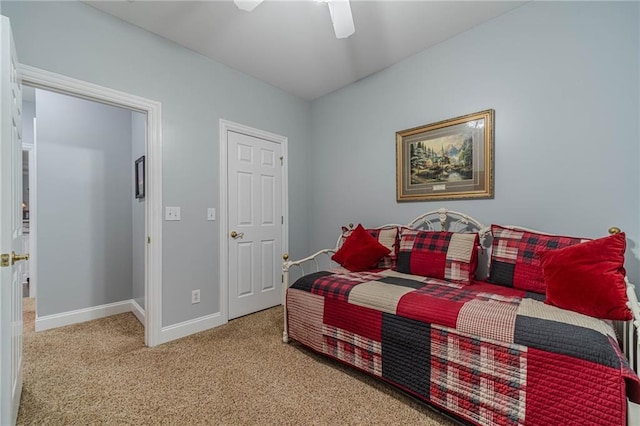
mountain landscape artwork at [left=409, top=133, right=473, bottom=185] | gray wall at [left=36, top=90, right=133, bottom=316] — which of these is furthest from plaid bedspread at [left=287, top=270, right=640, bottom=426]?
gray wall at [left=36, top=90, right=133, bottom=316]

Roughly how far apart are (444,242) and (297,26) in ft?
6.72

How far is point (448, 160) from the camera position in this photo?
246 centimetres

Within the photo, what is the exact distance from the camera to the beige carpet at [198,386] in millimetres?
1469

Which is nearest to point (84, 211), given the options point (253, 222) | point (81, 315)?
point (81, 315)

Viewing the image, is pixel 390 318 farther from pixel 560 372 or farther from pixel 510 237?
pixel 510 237

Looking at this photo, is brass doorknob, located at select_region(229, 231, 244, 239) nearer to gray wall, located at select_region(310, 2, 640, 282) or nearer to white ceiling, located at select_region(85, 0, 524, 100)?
gray wall, located at select_region(310, 2, 640, 282)

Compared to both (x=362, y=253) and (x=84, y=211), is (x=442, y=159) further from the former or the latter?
(x=84, y=211)

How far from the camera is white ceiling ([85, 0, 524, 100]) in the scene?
6.72 ft

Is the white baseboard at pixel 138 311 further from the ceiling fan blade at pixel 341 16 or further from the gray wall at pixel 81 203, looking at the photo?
the ceiling fan blade at pixel 341 16

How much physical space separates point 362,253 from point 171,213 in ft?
5.48

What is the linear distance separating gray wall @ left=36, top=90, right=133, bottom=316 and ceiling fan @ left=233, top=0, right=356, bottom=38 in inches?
94.1

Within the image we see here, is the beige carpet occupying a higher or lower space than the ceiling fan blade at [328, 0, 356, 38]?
lower

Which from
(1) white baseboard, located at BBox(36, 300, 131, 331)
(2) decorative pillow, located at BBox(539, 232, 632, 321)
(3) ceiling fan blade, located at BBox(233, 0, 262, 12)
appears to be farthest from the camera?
(1) white baseboard, located at BBox(36, 300, 131, 331)

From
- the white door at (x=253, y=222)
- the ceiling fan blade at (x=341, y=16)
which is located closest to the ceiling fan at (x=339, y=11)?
the ceiling fan blade at (x=341, y=16)
